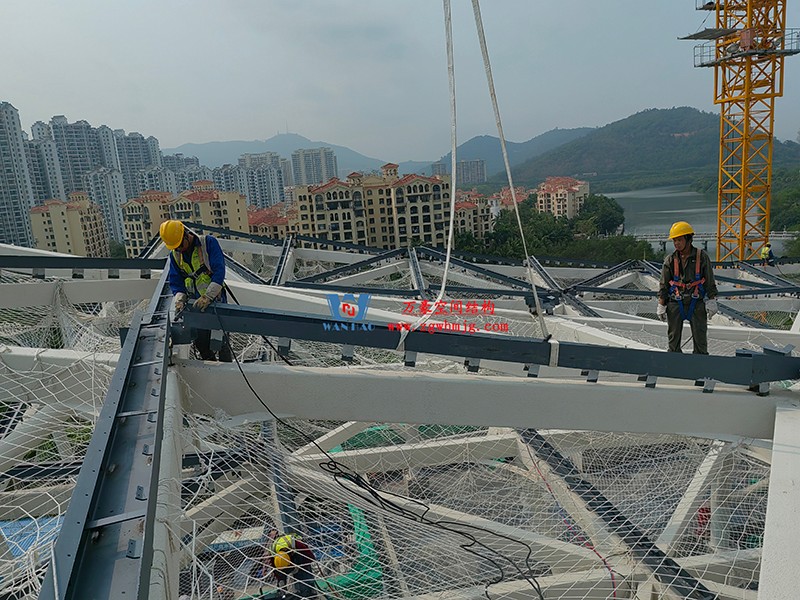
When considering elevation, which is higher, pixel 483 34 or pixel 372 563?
pixel 483 34

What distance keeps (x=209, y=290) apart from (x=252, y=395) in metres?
0.63

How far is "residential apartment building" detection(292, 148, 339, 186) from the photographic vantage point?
105125 mm

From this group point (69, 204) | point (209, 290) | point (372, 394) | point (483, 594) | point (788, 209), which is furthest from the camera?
point (788, 209)

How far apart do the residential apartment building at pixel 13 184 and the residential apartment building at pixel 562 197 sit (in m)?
44.1

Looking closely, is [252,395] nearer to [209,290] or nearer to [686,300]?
[209,290]

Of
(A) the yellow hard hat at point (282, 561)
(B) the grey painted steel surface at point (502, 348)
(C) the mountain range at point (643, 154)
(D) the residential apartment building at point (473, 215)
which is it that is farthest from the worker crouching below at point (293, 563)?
(C) the mountain range at point (643, 154)

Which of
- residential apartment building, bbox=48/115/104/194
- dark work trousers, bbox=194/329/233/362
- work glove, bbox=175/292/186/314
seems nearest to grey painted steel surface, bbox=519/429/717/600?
dark work trousers, bbox=194/329/233/362

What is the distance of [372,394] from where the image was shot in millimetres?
2959

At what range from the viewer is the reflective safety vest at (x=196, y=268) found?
3566mm

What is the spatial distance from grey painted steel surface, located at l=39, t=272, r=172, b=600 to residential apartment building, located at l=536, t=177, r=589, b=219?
5879 centimetres

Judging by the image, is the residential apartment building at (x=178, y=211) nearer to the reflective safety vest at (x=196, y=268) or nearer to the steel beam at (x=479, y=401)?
the reflective safety vest at (x=196, y=268)

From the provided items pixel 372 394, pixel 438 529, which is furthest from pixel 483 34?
pixel 438 529

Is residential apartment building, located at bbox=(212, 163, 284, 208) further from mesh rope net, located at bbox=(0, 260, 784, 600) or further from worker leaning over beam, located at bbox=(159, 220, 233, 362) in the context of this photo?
mesh rope net, located at bbox=(0, 260, 784, 600)

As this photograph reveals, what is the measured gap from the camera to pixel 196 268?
3.60m
